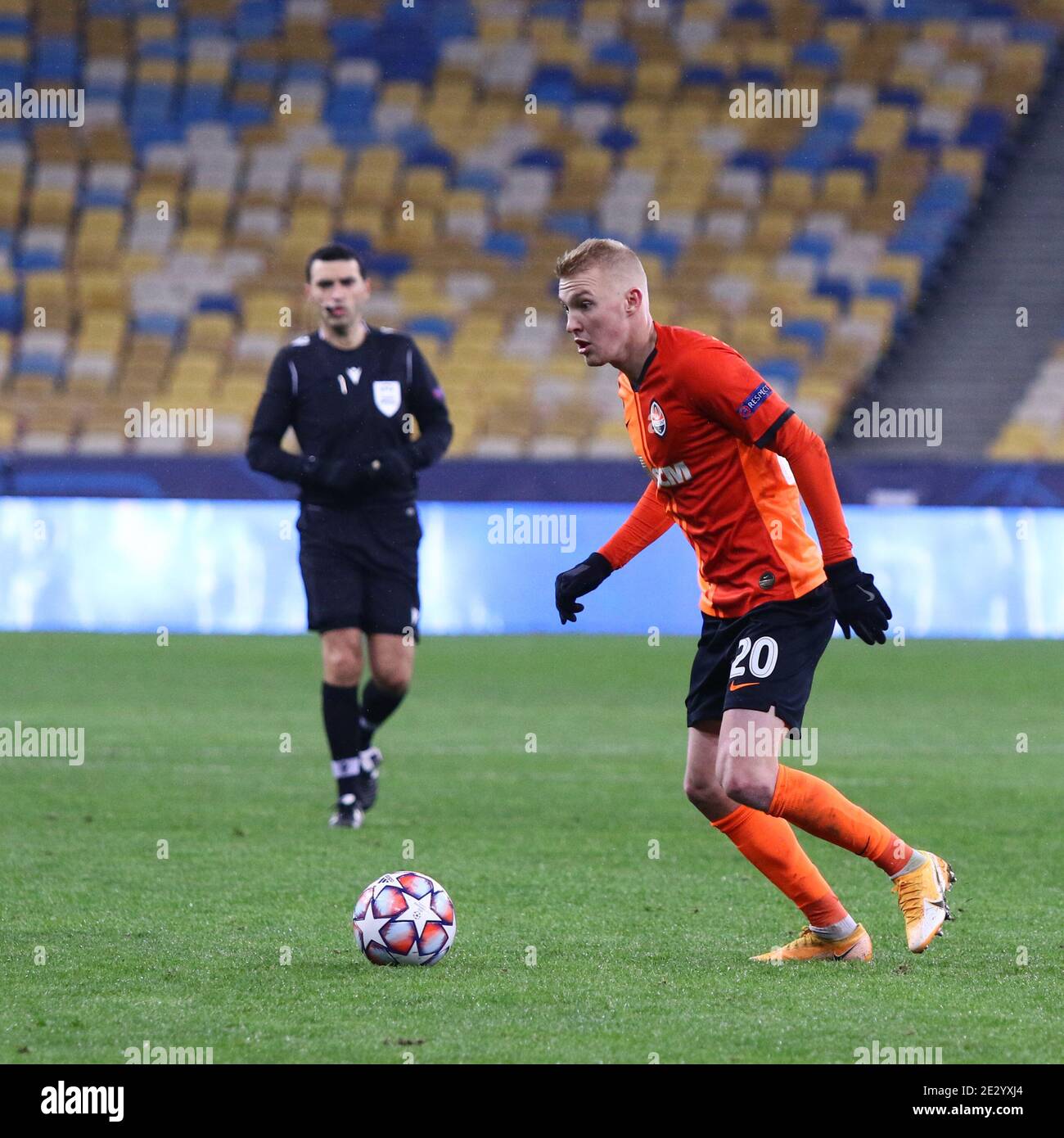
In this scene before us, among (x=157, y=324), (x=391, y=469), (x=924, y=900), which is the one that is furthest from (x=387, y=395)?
(x=157, y=324)

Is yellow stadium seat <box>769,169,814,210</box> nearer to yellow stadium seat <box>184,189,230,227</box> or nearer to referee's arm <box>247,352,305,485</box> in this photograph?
yellow stadium seat <box>184,189,230,227</box>

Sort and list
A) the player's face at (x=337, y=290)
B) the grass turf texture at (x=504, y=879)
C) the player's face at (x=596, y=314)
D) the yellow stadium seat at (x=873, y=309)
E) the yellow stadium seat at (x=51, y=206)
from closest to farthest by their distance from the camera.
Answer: the grass turf texture at (x=504, y=879), the player's face at (x=596, y=314), the player's face at (x=337, y=290), the yellow stadium seat at (x=873, y=309), the yellow stadium seat at (x=51, y=206)

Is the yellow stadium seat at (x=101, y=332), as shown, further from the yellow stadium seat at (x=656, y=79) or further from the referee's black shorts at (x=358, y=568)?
the referee's black shorts at (x=358, y=568)

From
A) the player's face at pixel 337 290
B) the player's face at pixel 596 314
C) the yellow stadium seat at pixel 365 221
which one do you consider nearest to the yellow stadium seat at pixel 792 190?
the yellow stadium seat at pixel 365 221

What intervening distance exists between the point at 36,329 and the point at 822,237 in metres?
8.53

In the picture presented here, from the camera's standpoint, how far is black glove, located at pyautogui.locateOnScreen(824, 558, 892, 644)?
480 centimetres

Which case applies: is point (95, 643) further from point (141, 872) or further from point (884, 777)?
point (141, 872)

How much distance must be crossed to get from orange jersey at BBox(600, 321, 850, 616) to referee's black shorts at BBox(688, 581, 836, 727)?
45mm

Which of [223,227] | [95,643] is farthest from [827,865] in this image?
[223,227]

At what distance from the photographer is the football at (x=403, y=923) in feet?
17.1

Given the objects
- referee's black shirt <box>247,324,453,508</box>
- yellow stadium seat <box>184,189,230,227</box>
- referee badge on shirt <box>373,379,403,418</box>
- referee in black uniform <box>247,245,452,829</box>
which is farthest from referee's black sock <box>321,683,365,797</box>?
yellow stadium seat <box>184,189,230,227</box>

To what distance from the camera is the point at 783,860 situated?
208 inches

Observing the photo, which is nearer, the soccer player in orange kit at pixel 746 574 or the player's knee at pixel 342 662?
the soccer player in orange kit at pixel 746 574

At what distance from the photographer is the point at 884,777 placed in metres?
9.32
